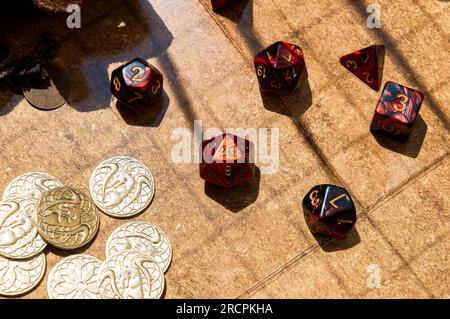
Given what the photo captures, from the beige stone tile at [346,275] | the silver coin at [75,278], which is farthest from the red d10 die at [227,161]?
the silver coin at [75,278]

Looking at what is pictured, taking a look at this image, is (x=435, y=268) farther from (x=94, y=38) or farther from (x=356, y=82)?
(x=94, y=38)

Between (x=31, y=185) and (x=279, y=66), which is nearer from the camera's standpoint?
(x=31, y=185)

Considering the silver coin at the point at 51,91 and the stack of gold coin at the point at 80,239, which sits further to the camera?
the silver coin at the point at 51,91

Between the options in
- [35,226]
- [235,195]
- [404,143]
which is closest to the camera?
[35,226]

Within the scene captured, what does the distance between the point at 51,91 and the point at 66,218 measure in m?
1.18

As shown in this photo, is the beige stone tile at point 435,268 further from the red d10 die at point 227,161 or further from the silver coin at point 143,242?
the silver coin at point 143,242

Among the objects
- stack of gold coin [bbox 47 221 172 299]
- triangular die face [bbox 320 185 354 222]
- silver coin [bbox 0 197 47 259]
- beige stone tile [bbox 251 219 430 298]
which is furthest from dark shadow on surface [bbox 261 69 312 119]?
silver coin [bbox 0 197 47 259]

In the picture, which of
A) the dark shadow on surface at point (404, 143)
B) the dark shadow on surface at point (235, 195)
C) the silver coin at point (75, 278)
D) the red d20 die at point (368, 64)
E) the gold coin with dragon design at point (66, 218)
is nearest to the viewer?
the silver coin at point (75, 278)

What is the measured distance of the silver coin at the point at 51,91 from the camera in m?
6.27

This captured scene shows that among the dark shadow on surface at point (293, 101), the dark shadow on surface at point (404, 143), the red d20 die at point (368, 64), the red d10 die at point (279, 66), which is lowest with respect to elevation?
the dark shadow on surface at point (404, 143)

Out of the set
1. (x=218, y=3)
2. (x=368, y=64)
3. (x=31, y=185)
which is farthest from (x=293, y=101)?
(x=31, y=185)

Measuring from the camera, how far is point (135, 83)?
607cm

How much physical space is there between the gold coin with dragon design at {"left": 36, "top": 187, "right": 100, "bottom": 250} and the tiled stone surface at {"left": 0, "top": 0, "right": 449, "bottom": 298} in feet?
0.42

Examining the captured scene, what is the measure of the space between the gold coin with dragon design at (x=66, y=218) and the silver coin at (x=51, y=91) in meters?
0.82
